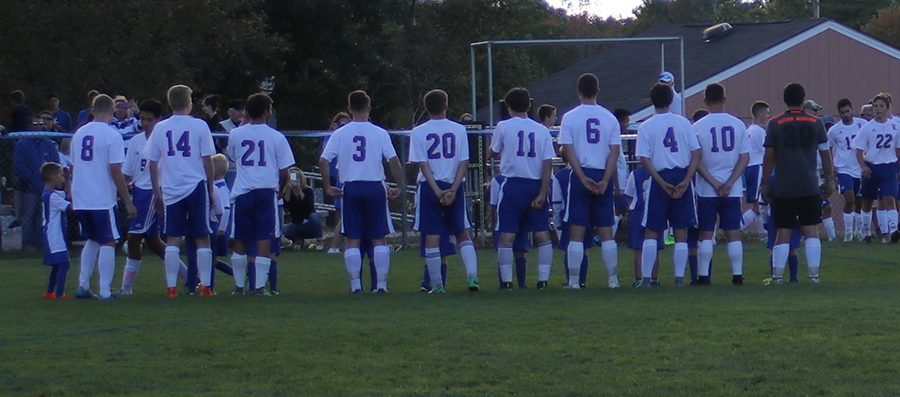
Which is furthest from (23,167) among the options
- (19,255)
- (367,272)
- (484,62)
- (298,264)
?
(484,62)

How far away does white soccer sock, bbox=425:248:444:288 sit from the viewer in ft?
45.3

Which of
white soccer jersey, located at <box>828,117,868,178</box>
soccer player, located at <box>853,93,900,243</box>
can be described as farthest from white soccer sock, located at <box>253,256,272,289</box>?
white soccer jersey, located at <box>828,117,868,178</box>

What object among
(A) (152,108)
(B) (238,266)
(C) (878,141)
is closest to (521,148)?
(B) (238,266)

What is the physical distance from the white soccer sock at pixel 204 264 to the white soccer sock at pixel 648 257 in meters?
3.96

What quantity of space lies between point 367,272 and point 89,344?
7739mm

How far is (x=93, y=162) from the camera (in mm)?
13445

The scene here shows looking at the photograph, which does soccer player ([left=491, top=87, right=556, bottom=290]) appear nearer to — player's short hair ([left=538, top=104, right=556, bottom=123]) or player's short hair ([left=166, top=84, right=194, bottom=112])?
player's short hair ([left=538, top=104, right=556, bottom=123])

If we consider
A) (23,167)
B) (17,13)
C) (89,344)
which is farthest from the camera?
(17,13)

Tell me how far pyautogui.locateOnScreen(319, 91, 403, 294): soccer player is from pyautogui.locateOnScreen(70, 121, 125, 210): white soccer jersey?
6.03 ft

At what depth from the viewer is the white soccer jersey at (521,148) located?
44.8 ft

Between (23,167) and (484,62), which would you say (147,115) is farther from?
(484,62)

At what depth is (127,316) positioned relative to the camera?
11.8 meters

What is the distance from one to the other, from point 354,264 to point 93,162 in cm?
248

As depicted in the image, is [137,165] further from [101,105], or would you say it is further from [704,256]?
[704,256]
